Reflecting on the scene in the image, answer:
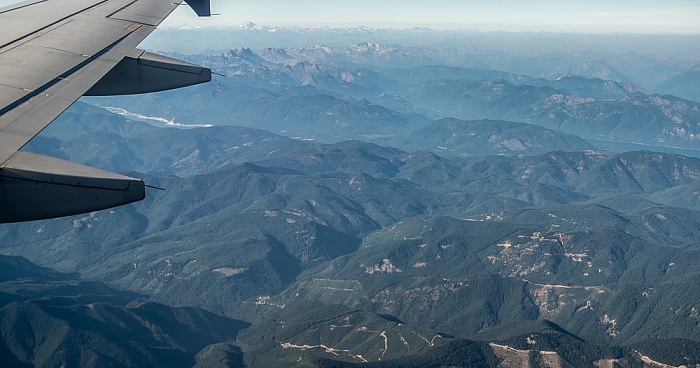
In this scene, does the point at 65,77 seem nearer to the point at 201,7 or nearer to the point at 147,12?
the point at 147,12

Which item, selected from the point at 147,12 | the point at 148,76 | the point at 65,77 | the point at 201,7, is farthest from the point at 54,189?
the point at 201,7

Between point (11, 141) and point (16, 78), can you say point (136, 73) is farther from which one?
point (11, 141)

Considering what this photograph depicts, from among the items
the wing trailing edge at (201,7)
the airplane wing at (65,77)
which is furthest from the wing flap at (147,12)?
the wing trailing edge at (201,7)

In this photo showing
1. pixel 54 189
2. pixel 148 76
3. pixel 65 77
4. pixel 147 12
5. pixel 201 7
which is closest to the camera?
pixel 54 189

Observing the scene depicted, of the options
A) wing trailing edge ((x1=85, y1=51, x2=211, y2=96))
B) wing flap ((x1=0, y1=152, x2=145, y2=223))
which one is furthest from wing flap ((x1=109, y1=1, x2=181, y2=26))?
wing flap ((x1=0, y1=152, x2=145, y2=223))

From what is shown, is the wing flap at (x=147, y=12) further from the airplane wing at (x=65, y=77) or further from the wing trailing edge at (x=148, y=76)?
the wing trailing edge at (x=148, y=76)

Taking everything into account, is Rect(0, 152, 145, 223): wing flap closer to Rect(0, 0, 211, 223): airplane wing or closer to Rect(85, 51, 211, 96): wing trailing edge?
Rect(0, 0, 211, 223): airplane wing

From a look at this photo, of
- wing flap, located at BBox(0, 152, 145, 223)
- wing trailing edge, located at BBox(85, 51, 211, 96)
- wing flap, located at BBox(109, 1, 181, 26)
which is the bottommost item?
wing flap, located at BBox(0, 152, 145, 223)
